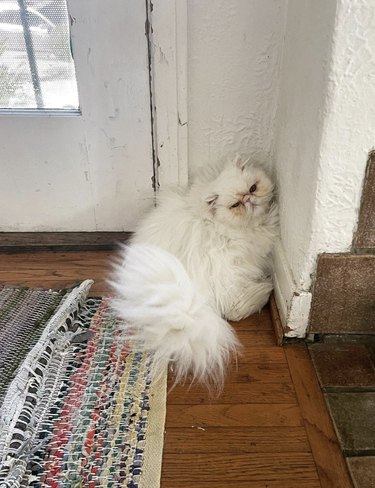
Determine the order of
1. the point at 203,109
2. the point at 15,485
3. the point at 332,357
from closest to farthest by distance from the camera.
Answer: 1. the point at 15,485
2. the point at 332,357
3. the point at 203,109

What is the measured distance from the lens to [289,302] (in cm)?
95

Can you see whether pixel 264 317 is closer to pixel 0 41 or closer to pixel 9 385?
pixel 9 385

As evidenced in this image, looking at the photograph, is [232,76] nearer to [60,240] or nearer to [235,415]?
[60,240]

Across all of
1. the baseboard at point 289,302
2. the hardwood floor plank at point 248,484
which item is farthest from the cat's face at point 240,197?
the hardwood floor plank at point 248,484

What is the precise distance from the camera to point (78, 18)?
106cm

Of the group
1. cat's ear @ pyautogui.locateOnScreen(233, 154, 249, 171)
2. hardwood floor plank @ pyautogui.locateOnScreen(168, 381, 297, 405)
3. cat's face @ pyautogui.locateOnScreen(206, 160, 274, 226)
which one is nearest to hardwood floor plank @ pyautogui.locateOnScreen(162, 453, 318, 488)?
hardwood floor plank @ pyautogui.locateOnScreen(168, 381, 297, 405)

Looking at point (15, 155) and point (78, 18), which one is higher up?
point (78, 18)

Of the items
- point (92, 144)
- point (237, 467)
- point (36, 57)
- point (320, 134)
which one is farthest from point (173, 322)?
point (36, 57)

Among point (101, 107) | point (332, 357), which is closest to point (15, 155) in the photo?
point (101, 107)

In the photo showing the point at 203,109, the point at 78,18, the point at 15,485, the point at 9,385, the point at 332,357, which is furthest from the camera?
the point at 203,109

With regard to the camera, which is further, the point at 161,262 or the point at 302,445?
the point at 161,262

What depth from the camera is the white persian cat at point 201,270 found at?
2.97 ft

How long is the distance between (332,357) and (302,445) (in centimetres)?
23

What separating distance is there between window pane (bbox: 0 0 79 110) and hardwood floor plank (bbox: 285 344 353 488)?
0.87 meters
